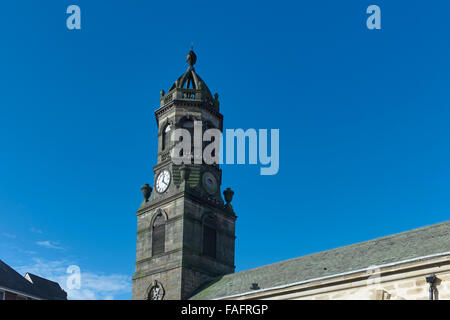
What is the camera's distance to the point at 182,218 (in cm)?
4000

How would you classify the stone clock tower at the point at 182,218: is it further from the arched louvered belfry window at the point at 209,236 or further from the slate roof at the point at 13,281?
the slate roof at the point at 13,281

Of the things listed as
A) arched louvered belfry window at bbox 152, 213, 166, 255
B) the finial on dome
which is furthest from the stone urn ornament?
the finial on dome

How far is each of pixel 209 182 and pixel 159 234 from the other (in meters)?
5.92

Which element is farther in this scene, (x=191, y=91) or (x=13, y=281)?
(x=191, y=91)

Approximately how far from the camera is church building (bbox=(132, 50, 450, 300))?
24.8 meters

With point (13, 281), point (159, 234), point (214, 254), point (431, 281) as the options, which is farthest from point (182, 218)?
point (431, 281)

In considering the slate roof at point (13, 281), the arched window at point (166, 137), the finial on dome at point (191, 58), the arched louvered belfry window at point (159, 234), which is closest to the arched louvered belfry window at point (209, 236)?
the arched louvered belfry window at point (159, 234)

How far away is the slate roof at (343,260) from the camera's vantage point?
26266mm

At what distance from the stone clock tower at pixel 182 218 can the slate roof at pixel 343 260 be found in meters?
3.15

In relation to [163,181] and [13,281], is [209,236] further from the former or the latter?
[13,281]
